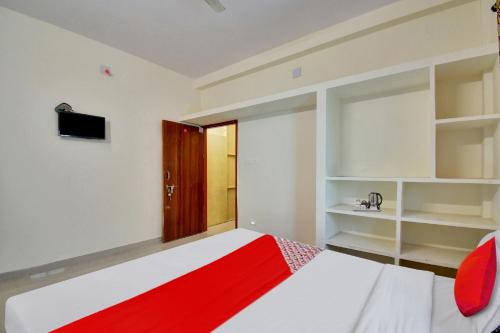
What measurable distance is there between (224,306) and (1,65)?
3.29 metres

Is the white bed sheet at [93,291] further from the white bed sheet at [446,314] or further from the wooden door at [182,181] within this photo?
the wooden door at [182,181]

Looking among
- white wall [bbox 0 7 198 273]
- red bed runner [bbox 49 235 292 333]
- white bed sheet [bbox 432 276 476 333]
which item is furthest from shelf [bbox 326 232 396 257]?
white wall [bbox 0 7 198 273]

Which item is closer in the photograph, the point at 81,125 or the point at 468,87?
the point at 468,87

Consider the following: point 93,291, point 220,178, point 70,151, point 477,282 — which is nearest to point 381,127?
point 477,282

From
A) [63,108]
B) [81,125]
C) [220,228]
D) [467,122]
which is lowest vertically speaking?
[220,228]

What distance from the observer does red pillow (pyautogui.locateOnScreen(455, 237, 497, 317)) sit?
86 centimetres

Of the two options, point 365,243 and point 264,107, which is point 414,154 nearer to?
point 365,243

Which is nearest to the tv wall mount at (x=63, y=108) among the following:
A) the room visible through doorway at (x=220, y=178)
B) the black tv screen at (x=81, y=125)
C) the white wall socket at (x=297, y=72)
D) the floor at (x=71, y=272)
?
the black tv screen at (x=81, y=125)

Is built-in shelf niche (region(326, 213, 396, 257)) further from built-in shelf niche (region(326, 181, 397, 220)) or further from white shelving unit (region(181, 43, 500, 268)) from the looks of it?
built-in shelf niche (region(326, 181, 397, 220))

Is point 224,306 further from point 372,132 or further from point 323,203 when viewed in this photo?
point 372,132

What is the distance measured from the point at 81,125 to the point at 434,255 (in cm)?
407

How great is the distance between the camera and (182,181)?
3.83 m

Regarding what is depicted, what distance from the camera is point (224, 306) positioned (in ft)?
3.35

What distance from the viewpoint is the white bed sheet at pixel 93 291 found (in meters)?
0.91
